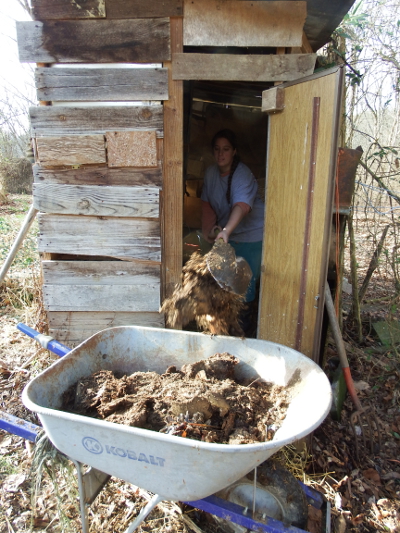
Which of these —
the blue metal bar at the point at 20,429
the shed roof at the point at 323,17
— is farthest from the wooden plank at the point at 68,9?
the blue metal bar at the point at 20,429

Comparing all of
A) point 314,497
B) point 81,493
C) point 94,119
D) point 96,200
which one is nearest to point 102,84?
point 94,119

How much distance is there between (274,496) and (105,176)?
268cm

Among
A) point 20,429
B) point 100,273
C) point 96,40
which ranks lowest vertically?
point 20,429

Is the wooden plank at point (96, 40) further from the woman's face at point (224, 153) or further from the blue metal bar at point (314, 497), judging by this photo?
the blue metal bar at point (314, 497)

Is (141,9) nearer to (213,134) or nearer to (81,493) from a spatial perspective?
(213,134)

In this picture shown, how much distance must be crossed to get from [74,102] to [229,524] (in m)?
3.29

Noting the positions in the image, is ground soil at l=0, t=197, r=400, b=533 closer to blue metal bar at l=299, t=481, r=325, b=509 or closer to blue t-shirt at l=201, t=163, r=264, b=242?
blue metal bar at l=299, t=481, r=325, b=509

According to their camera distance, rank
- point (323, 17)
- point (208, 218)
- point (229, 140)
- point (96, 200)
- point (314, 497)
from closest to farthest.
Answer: point (314, 497)
point (96, 200)
point (323, 17)
point (229, 140)
point (208, 218)

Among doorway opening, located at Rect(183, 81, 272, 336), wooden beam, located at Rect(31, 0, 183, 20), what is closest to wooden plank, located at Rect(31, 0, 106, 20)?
wooden beam, located at Rect(31, 0, 183, 20)

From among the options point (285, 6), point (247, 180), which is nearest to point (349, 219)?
point (247, 180)

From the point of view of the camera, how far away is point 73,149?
3229mm

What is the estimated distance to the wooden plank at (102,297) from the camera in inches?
137

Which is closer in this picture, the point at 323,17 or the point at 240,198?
the point at 323,17

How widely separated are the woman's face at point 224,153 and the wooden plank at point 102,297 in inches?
60.2
